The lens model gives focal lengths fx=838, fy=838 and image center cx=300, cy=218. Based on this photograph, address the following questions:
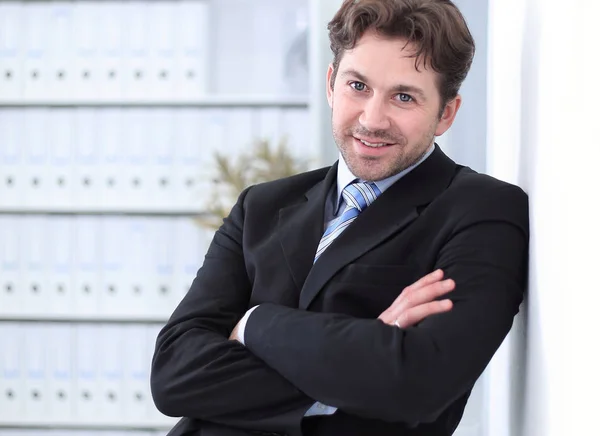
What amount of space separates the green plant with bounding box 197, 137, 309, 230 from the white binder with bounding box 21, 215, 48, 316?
66 centimetres

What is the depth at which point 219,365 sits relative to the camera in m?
1.29

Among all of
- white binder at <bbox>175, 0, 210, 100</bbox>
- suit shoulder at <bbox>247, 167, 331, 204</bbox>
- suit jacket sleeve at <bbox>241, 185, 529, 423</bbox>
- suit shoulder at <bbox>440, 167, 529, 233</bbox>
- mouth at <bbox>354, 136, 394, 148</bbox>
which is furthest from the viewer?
white binder at <bbox>175, 0, 210, 100</bbox>

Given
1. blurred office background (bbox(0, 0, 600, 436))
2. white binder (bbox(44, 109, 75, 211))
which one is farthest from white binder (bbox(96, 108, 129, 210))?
white binder (bbox(44, 109, 75, 211))

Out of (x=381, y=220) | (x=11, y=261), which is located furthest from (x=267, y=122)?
(x=381, y=220)

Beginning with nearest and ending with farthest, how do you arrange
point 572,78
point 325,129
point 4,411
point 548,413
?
point 572,78, point 548,413, point 325,129, point 4,411

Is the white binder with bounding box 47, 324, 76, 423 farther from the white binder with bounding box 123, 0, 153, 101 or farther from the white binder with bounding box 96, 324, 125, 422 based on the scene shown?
the white binder with bounding box 123, 0, 153, 101

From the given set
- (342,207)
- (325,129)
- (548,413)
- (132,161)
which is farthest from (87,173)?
(548,413)

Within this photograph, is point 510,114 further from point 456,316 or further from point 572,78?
point 572,78

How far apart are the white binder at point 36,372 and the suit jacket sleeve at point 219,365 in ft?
6.39

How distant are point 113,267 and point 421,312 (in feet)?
7.25

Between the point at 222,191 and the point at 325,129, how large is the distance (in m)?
0.44

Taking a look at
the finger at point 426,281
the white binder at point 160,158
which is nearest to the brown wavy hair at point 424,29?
the finger at point 426,281

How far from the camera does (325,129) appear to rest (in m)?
3.01

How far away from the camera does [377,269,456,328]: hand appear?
116cm
